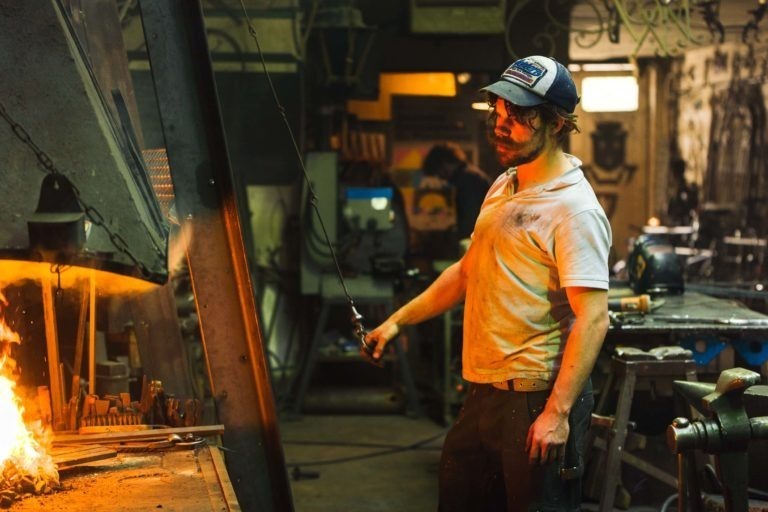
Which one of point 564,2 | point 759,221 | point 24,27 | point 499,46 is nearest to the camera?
point 24,27

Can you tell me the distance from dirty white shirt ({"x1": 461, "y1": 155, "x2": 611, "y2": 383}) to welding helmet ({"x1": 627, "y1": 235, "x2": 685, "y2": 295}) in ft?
10.3

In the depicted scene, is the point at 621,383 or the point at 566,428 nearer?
the point at 566,428

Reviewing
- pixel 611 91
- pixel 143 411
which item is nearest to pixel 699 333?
pixel 143 411

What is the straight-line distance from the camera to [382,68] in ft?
36.1

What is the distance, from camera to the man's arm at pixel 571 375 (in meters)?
3.41

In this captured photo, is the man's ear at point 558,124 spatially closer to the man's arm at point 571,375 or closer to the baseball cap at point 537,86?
the baseball cap at point 537,86

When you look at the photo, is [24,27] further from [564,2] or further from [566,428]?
[564,2]

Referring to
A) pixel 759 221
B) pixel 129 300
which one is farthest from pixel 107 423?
pixel 759 221

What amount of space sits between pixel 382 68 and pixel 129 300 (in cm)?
611

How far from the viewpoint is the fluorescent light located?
1146 centimetres

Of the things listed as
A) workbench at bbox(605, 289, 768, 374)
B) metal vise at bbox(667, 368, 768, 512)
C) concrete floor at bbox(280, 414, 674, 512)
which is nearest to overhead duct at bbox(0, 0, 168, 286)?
metal vise at bbox(667, 368, 768, 512)

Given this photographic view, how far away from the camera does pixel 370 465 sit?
7.52 m

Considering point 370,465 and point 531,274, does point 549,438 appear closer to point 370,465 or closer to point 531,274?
point 531,274

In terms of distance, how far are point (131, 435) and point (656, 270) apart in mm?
3856
